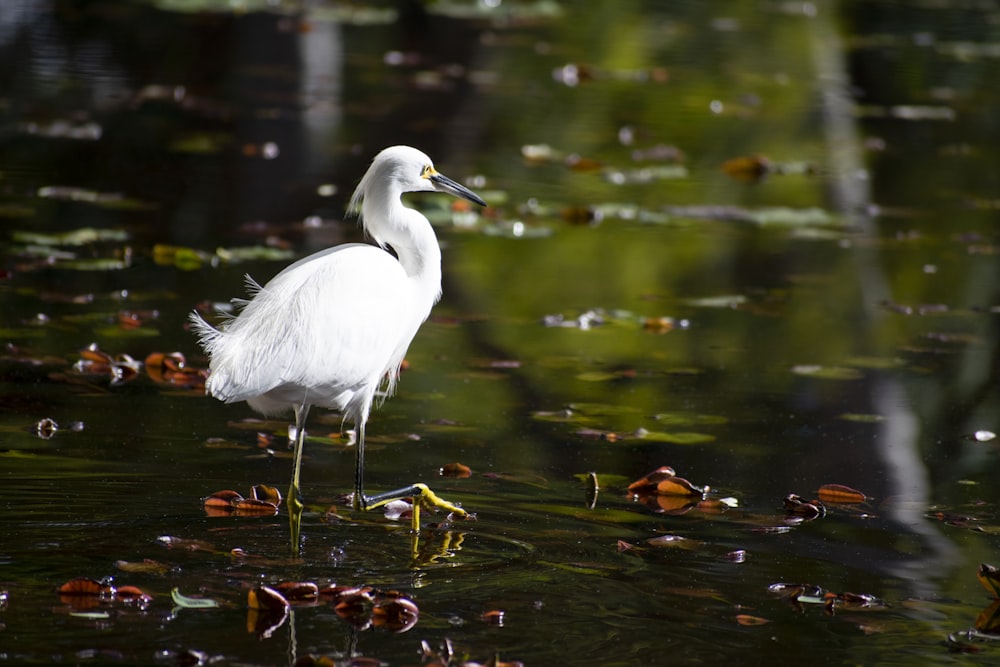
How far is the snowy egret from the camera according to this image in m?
4.49

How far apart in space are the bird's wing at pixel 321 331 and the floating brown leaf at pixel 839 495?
1491 mm

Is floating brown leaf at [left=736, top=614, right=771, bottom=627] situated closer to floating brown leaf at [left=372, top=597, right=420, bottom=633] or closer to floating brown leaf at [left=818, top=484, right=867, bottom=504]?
floating brown leaf at [left=372, top=597, right=420, bottom=633]

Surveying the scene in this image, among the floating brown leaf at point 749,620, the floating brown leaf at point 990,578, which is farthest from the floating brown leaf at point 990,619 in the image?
the floating brown leaf at point 749,620

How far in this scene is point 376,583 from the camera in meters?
4.02

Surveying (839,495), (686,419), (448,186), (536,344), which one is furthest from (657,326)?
(839,495)

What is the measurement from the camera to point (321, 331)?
468 cm

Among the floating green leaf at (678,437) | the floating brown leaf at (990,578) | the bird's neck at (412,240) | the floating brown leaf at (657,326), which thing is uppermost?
the bird's neck at (412,240)

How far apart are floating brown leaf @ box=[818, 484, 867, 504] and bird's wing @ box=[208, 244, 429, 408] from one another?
1.49 m

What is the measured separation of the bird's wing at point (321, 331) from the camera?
4.46 meters

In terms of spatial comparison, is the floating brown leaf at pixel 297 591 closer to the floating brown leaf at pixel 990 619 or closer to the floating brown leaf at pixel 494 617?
the floating brown leaf at pixel 494 617

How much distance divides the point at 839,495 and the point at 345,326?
1741 millimetres

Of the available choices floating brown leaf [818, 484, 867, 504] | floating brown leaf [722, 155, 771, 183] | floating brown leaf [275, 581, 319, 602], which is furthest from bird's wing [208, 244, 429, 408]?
floating brown leaf [722, 155, 771, 183]

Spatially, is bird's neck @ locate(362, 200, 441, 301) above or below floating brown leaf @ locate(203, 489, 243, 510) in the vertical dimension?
above

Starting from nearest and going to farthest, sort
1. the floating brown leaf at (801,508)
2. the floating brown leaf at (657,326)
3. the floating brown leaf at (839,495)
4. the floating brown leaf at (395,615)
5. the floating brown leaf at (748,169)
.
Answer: the floating brown leaf at (395,615)
the floating brown leaf at (801,508)
the floating brown leaf at (839,495)
the floating brown leaf at (657,326)
the floating brown leaf at (748,169)
